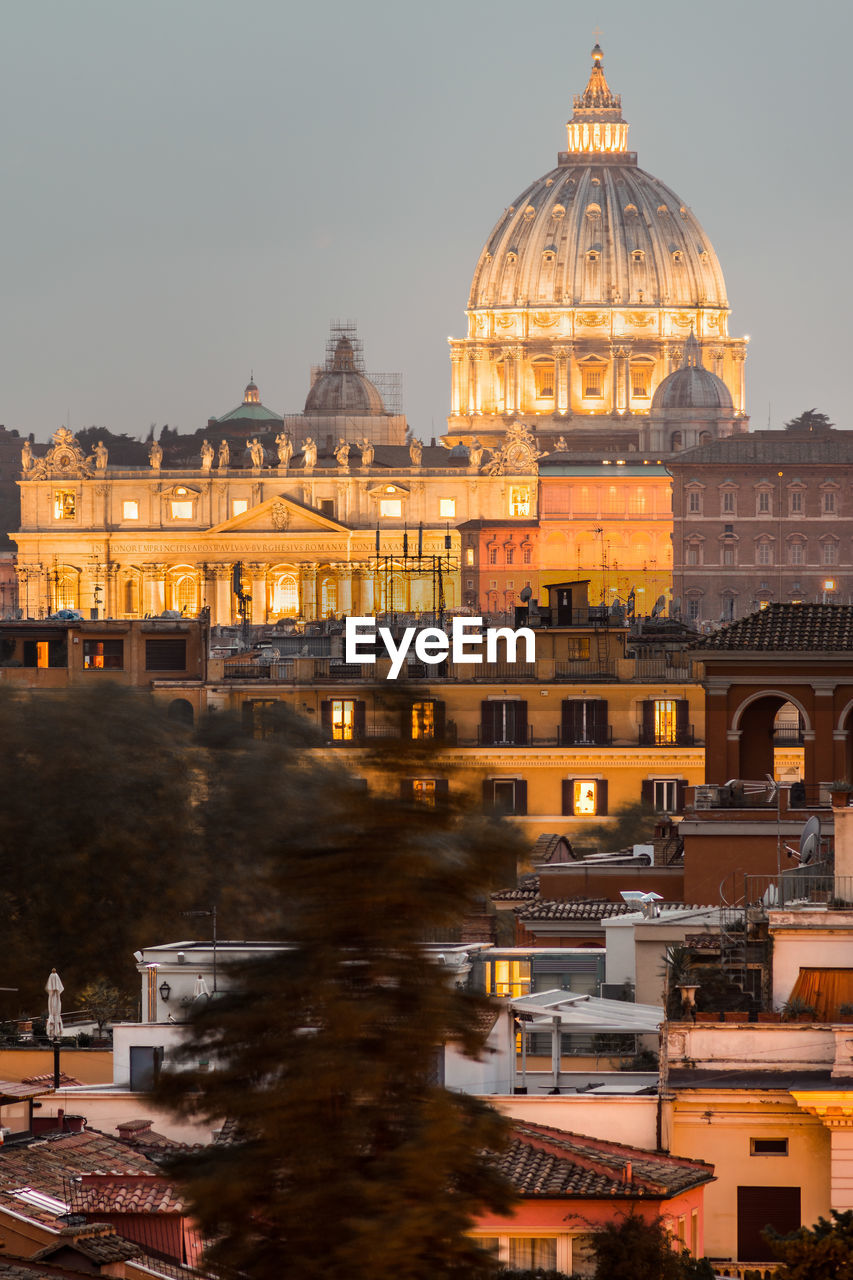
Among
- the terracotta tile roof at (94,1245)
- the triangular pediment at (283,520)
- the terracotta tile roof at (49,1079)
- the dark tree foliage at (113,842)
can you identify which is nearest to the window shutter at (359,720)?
the dark tree foliage at (113,842)

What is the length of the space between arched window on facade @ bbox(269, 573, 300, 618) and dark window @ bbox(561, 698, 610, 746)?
102002 millimetres

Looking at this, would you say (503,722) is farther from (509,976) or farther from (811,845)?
(811,845)

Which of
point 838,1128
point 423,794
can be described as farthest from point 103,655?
point 423,794

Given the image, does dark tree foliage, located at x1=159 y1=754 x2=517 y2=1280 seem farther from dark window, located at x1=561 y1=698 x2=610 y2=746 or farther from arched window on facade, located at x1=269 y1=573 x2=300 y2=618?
arched window on facade, located at x1=269 y1=573 x2=300 y2=618

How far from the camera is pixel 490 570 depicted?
472 ft

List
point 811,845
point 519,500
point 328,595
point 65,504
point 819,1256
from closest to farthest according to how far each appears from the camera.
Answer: point 819,1256
point 811,845
point 328,595
point 519,500
point 65,504

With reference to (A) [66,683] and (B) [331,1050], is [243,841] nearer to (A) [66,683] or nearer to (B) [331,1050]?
(A) [66,683]

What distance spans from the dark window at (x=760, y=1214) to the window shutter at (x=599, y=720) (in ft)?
90.9

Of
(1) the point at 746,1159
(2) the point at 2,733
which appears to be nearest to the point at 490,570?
(2) the point at 2,733

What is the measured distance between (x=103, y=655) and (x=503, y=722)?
11.1 meters

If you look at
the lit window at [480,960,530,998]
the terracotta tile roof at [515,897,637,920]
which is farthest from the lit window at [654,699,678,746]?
the lit window at [480,960,530,998]

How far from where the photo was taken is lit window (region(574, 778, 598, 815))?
4603 cm

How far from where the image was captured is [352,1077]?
13.0 metres

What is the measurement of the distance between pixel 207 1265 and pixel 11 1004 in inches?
613
